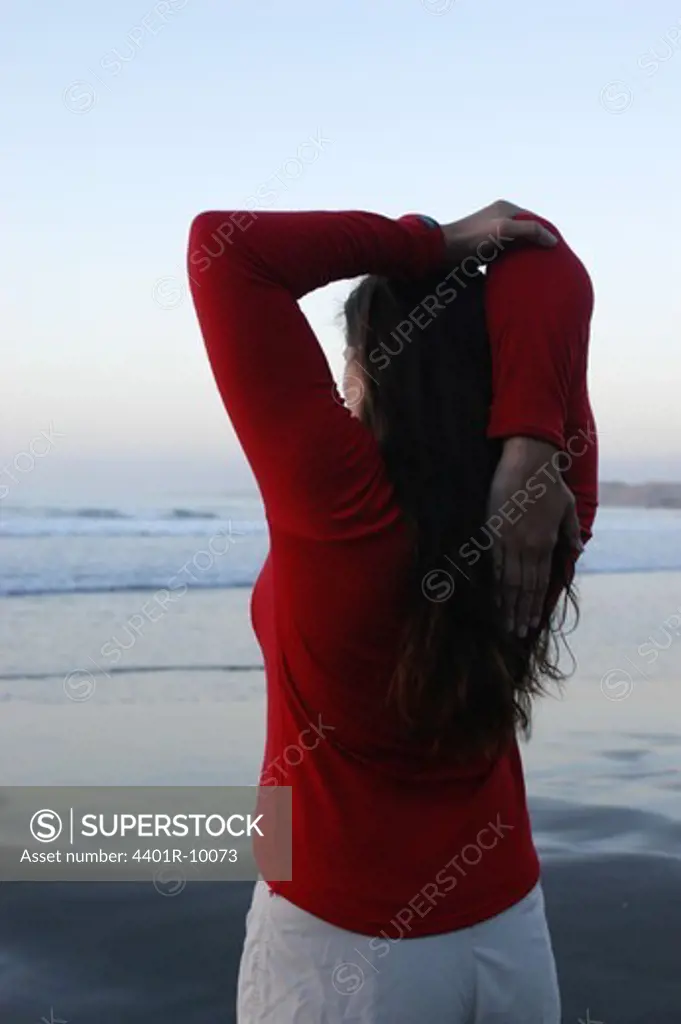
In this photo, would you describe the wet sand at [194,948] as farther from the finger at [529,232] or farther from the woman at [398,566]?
the finger at [529,232]

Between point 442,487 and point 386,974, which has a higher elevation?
point 442,487

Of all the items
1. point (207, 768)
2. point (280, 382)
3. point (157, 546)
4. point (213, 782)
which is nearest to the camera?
point (280, 382)

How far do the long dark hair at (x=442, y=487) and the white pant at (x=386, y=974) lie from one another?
225mm

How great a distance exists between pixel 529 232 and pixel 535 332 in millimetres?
129

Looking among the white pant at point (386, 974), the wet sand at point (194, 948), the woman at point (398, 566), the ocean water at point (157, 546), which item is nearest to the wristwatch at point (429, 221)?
the woman at point (398, 566)

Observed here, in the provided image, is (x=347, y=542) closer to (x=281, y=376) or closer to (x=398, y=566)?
(x=398, y=566)

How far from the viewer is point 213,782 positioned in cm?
549

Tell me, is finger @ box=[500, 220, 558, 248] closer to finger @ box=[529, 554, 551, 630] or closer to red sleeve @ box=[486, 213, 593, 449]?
red sleeve @ box=[486, 213, 593, 449]

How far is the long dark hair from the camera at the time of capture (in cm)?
138

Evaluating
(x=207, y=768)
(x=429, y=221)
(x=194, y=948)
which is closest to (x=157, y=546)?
(x=207, y=768)

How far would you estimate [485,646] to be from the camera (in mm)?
1428

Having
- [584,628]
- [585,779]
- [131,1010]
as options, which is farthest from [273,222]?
[584,628]

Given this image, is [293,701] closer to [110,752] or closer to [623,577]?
[110,752]

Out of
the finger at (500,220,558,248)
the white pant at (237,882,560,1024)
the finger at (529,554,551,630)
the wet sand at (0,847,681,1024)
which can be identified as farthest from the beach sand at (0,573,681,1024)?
the finger at (500,220,558,248)
